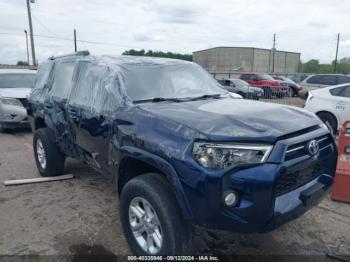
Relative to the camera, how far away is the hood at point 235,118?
2578 mm

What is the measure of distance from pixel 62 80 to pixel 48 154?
3.71 ft

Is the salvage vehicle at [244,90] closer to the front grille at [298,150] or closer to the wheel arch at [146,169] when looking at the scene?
the front grille at [298,150]

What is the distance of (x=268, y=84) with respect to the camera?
22.8m

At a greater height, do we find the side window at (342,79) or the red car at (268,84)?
the side window at (342,79)

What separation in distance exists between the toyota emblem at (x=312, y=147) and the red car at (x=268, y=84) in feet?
57.8

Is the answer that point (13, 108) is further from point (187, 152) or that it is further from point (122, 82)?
point (187, 152)

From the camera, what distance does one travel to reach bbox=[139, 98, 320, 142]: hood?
2.58 m

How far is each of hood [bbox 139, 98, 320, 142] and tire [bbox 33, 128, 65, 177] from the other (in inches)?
92.7

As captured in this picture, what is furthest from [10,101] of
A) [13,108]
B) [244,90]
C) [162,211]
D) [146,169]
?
[244,90]

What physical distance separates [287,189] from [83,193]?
3.12 meters

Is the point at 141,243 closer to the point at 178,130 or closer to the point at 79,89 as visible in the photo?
the point at 178,130

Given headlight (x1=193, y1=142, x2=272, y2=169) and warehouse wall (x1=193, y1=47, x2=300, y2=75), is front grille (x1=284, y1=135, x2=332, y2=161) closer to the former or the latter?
headlight (x1=193, y1=142, x2=272, y2=169)

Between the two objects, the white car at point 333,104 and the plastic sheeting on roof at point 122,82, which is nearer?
the plastic sheeting on roof at point 122,82

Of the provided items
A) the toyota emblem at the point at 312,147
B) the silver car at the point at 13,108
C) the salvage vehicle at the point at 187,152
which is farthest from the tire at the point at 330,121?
the silver car at the point at 13,108
